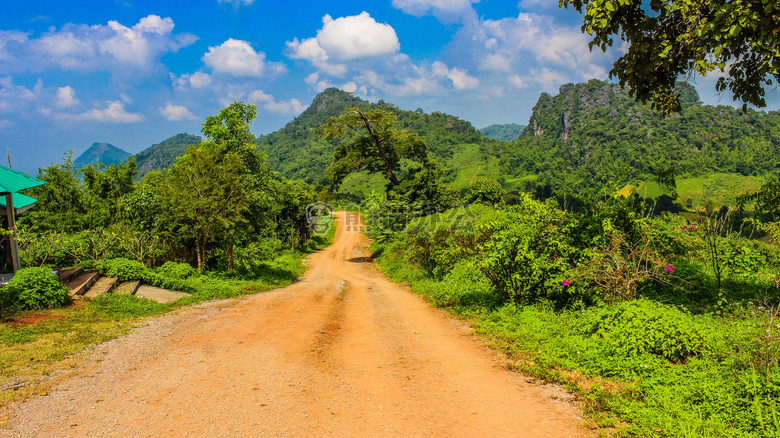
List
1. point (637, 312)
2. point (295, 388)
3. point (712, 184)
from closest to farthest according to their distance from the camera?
1. point (295, 388)
2. point (637, 312)
3. point (712, 184)

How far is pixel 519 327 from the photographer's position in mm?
7336

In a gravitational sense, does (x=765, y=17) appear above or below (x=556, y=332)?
above

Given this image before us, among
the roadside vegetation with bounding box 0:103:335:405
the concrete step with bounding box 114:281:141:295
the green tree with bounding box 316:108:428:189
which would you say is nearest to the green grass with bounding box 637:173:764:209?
the green tree with bounding box 316:108:428:189

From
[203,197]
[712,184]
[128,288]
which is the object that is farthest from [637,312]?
→ [712,184]

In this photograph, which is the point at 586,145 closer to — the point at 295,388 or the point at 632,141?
the point at 632,141

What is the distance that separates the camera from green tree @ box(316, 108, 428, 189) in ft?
87.3

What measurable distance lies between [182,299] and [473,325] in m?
7.80

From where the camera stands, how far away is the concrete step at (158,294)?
10.3 meters

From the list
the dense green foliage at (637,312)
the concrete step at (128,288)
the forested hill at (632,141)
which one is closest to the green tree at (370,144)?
the concrete step at (128,288)

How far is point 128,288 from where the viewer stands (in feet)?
34.3

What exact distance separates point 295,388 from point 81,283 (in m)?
8.10

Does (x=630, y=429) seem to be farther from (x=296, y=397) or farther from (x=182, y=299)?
(x=182, y=299)

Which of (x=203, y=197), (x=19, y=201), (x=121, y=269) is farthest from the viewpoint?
(x=203, y=197)

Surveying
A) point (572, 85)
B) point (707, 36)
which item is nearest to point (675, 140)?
point (572, 85)
